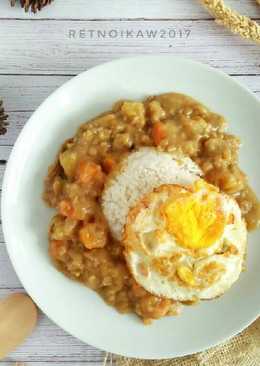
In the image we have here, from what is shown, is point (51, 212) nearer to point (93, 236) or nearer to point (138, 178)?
point (93, 236)

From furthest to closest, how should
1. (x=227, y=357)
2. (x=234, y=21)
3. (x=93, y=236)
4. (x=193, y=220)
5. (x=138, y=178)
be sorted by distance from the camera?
(x=227, y=357) → (x=234, y=21) → (x=138, y=178) → (x=93, y=236) → (x=193, y=220)

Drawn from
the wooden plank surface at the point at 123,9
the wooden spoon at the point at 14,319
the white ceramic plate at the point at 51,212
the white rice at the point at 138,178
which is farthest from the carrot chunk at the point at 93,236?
the wooden plank surface at the point at 123,9

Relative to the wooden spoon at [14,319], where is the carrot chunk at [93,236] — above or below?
above

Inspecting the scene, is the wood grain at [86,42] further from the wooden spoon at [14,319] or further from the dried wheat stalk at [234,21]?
the wooden spoon at [14,319]

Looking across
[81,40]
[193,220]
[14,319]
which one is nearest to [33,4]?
[81,40]

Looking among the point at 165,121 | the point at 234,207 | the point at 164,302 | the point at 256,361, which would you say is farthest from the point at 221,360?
the point at 165,121

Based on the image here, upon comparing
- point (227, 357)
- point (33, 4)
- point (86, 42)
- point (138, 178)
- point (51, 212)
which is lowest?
point (227, 357)
